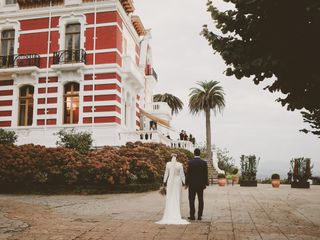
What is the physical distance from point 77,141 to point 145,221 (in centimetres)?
1288

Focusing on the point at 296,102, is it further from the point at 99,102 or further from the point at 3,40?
the point at 3,40

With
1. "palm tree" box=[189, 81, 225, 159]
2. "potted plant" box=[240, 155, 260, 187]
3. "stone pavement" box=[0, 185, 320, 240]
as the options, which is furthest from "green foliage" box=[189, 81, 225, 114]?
"stone pavement" box=[0, 185, 320, 240]

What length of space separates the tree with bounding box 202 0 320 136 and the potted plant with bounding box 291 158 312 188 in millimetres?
20603

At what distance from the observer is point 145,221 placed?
1083 cm

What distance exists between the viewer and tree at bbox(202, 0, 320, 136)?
6.78 m

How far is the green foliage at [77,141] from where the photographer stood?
2278 centimetres

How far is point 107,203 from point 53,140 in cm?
1140

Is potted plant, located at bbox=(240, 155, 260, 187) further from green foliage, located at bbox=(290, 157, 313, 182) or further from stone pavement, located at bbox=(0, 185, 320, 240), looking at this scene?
stone pavement, located at bbox=(0, 185, 320, 240)

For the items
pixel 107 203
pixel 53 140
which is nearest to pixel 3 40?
pixel 53 140

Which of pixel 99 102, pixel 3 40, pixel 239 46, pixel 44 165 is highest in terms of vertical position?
pixel 3 40

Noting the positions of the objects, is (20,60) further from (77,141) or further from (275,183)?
(275,183)

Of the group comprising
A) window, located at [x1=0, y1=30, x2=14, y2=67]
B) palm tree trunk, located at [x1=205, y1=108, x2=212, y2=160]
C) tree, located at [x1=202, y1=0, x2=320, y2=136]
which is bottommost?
tree, located at [x1=202, y1=0, x2=320, y2=136]

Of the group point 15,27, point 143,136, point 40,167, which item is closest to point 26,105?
point 15,27

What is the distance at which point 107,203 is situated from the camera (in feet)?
49.7
